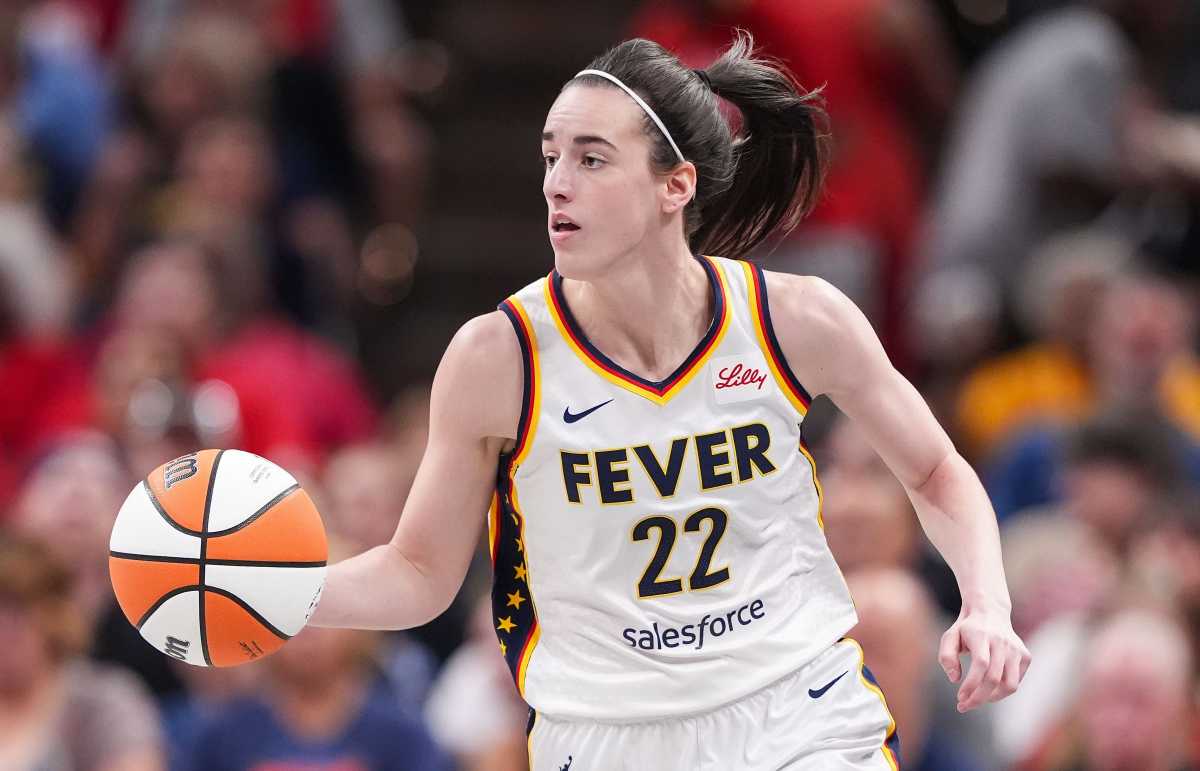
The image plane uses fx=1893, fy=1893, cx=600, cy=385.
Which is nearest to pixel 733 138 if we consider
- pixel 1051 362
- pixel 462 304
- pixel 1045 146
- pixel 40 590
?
pixel 40 590

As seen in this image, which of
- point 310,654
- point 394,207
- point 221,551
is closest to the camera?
point 221,551

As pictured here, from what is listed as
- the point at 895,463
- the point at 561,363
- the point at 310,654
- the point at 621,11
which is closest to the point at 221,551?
the point at 561,363

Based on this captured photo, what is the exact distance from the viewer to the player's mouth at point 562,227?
4.35 m

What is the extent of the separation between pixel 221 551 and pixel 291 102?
22.6ft

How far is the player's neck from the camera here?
451 centimetres

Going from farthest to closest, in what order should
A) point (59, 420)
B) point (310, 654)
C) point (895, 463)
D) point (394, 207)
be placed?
point (394, 207)
point (59, 420)
point (310, 654)
point (895, 463)

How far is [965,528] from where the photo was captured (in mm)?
4508

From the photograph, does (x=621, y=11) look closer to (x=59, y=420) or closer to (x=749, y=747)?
(x=59, y=420)

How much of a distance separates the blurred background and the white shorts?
176 centimetres

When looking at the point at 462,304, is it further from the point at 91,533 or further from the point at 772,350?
the point at 772,350

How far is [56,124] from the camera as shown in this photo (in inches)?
423

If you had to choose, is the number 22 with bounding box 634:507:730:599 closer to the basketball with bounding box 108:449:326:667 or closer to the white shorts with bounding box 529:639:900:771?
the white shorts with bounding box 529:639:900:771

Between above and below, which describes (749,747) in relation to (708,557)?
below

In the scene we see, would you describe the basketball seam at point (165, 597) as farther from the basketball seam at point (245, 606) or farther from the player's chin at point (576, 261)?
the player's chin at point (576, 261)
